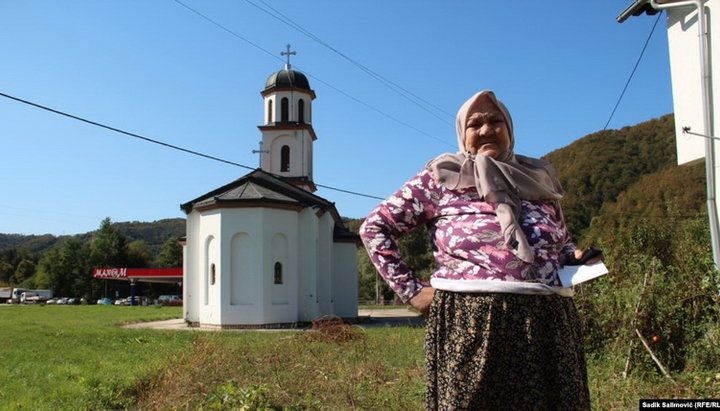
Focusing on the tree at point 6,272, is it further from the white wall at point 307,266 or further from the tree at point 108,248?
the white wall at point 307,266

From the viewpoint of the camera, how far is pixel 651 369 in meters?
5.99

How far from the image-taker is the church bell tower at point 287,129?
88.9 feet

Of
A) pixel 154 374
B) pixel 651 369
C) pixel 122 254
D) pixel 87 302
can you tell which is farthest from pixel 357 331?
pixel 122 254

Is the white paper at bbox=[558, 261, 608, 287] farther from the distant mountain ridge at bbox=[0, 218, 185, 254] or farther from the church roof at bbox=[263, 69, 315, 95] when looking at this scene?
the distant mountain ridge at bbox=[0, 218, 185, 254]

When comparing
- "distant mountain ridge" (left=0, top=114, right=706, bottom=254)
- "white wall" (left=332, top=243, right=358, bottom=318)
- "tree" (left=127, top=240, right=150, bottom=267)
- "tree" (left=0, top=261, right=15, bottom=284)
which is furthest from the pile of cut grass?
"tree" (left=0, top=261, right=15, bottom=284)

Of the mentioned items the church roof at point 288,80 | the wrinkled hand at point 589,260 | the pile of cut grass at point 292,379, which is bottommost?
the pile of cut grass at point 292,379

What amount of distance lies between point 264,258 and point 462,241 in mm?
17493

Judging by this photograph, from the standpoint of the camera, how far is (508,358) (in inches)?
87.7

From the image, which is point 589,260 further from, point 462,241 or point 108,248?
point 108,248

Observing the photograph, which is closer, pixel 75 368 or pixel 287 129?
pixel 75 368

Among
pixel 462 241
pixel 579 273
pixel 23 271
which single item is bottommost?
pixel 23 271

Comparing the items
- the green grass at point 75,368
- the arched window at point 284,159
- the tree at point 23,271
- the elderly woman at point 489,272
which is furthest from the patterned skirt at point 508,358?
the tree at point 23,271

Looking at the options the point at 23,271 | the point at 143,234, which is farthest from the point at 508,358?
the point at 143,234

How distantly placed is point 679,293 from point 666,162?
135 ft
